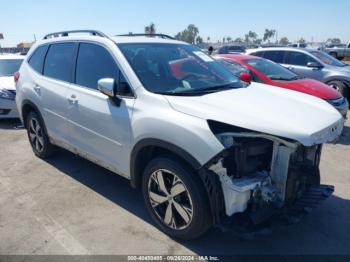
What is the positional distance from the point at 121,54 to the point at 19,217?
→ 2119 mm

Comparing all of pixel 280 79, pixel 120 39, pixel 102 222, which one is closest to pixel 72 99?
pixel 120 39

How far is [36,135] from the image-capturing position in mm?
5188

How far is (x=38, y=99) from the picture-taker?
15.3 feet

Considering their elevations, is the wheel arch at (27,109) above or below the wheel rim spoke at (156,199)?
above

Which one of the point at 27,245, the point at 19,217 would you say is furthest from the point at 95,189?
the point at 27,245

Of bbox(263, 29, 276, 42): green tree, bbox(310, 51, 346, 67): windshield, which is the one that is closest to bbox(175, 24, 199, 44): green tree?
bbox(263, 29, 276, 42): green tree

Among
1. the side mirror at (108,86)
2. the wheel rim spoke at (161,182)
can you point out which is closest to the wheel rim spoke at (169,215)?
the wheel rim spoke at (161,182)

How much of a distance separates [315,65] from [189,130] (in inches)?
308

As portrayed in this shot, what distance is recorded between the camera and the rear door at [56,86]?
13.6 feet

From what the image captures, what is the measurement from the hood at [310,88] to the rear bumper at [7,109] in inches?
235

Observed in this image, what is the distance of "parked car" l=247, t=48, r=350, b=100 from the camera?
9070 mm

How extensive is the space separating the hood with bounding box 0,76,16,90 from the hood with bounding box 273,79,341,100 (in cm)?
608

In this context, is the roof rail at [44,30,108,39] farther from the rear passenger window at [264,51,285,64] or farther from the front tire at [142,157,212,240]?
the rear passenger window at [264,51,285,64]

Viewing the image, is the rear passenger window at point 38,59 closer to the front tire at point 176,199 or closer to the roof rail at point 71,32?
the roof rail at point 71,32
